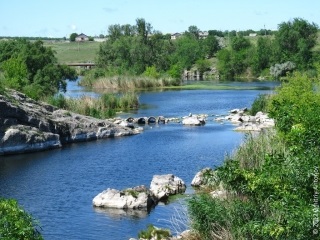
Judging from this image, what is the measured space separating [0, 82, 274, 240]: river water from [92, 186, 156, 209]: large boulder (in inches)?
21.5

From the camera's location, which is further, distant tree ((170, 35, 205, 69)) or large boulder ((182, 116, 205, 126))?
distant tree ((170, 35, 205, 69))

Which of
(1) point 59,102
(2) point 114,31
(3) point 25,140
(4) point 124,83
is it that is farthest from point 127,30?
(3) point 25,140

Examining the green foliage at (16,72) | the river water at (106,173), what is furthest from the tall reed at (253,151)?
the green foliage at (16,72)

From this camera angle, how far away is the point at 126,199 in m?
33.2

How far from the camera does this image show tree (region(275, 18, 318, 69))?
143875 mm

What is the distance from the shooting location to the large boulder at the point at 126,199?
1298 inches

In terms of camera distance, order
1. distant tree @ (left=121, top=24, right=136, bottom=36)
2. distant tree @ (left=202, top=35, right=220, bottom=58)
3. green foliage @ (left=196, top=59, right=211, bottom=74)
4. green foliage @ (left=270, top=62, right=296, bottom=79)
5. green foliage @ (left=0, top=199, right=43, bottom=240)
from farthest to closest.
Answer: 1. distant tree @ (left=202, top=35, right=220, bottom=58)
2. green foliage @ (left=196, top=59, right=211, bottom=74)
3. distant tree @ (left=121, top=24, right=136, bottom=36)
4. green foliage @ (left=270, top=62, right=296, bottom=79)
5. green foliage @ (left=0, top=199, right=43, bottom=240)

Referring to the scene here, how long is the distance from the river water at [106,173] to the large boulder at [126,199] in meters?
0.55

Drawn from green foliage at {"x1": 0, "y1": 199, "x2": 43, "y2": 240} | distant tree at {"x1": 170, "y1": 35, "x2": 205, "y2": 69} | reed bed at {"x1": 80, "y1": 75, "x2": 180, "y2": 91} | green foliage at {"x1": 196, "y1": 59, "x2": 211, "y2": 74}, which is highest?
distant tree at {"x1": 170, "y1": 35, "x2": 205, "y2": 69}

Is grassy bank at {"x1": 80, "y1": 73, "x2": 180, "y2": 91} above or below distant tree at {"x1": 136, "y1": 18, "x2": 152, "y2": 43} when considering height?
below

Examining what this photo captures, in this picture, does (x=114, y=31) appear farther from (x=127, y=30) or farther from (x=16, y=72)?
(x=16, y=72)

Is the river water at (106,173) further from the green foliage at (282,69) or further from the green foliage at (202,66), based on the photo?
the green foliage at (202,66)

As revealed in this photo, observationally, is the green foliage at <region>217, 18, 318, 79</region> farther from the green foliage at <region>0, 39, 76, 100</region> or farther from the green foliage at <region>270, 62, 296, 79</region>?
the green foliage at <region>0, 39, 76, 100</region>

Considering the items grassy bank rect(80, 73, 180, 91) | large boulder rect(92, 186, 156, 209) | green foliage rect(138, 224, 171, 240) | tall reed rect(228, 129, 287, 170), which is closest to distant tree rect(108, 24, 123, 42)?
grassy bank rect(80, 73, 180, 91)
